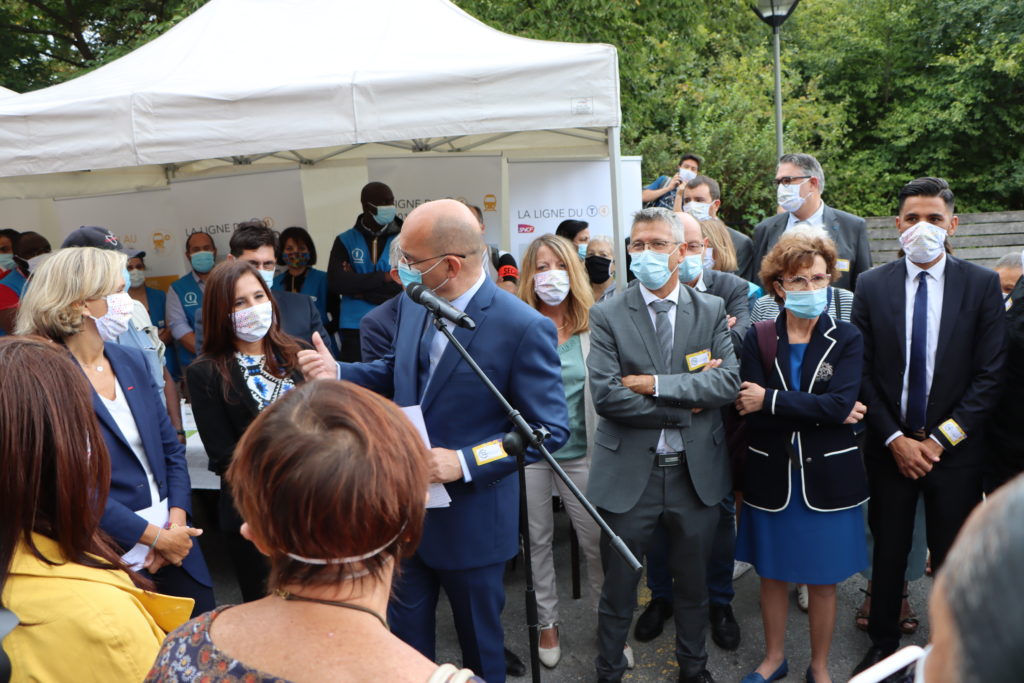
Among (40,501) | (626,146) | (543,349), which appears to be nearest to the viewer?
(40,501)

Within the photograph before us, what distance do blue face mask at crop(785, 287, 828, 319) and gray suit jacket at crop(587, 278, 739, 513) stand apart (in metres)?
0.30

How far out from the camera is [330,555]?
51.7 inches

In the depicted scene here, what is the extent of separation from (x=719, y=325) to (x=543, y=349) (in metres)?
1.14

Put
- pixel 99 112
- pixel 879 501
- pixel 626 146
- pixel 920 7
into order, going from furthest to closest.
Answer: pixel 920 7, pixel 626 146, pixel 99 112, pixel 879 501

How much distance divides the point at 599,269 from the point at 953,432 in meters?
2.16

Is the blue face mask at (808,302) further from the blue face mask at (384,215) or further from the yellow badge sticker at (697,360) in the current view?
the blue face mask at (384,215)

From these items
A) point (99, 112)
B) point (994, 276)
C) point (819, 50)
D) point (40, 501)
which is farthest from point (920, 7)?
point (40, 501)

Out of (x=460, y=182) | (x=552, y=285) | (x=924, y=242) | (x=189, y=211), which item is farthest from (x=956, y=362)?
(x=189, y=211)

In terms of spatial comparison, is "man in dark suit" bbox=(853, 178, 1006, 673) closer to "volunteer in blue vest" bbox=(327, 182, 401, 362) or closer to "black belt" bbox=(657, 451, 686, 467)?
"black belt" bbox=(657, 451, 686, 467)

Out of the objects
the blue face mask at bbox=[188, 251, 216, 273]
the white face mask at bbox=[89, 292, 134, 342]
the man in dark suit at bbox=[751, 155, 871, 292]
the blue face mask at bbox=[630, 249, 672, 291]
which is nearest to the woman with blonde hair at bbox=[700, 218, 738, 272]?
the man in dark suit at bbox=[751, 155, 871, 292]

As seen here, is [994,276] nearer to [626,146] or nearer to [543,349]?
[543,349]

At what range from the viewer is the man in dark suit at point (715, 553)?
416 centimetres

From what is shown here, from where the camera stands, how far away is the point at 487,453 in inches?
108

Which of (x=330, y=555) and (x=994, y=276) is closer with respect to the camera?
(x=330, y=555)
